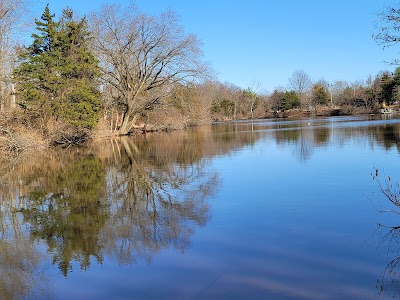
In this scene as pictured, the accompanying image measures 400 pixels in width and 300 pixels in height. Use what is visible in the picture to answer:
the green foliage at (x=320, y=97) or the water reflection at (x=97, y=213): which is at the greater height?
the green foliage at (x=320, y=97)

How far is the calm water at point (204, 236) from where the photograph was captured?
4.63 metres

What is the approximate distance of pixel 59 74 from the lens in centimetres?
2761

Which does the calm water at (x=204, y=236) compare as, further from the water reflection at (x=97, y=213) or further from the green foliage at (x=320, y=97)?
the green foliage at (x=320, y=97)

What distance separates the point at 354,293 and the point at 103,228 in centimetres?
445

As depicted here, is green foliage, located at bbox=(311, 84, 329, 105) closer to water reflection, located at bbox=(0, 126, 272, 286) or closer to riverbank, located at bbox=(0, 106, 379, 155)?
riverbank, located at bbox=(0, 106, 379, 155)

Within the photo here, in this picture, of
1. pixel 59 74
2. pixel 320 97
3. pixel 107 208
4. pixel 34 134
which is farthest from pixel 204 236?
pixel 320 97

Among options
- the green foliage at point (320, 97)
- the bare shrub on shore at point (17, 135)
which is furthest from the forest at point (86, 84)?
the green foliage at point (320, 97)

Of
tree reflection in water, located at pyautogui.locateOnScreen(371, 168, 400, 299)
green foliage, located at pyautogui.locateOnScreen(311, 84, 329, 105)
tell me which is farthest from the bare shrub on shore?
green foliage, located at pyautogui.locateOnScreen(311, 84, 329, 105)

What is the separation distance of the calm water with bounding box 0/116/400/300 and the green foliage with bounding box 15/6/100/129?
1455 cm

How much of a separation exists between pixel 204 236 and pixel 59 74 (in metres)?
24.5

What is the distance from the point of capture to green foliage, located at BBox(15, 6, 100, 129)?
2525cm

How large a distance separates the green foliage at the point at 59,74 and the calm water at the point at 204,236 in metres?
14.6

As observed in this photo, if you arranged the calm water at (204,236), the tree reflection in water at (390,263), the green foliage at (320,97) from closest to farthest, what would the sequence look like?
the tree reflection in water at (390,263)
the calm water at (204,236)
the green foliage at (320,97)

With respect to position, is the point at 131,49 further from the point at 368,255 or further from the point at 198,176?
the point at 368,255
